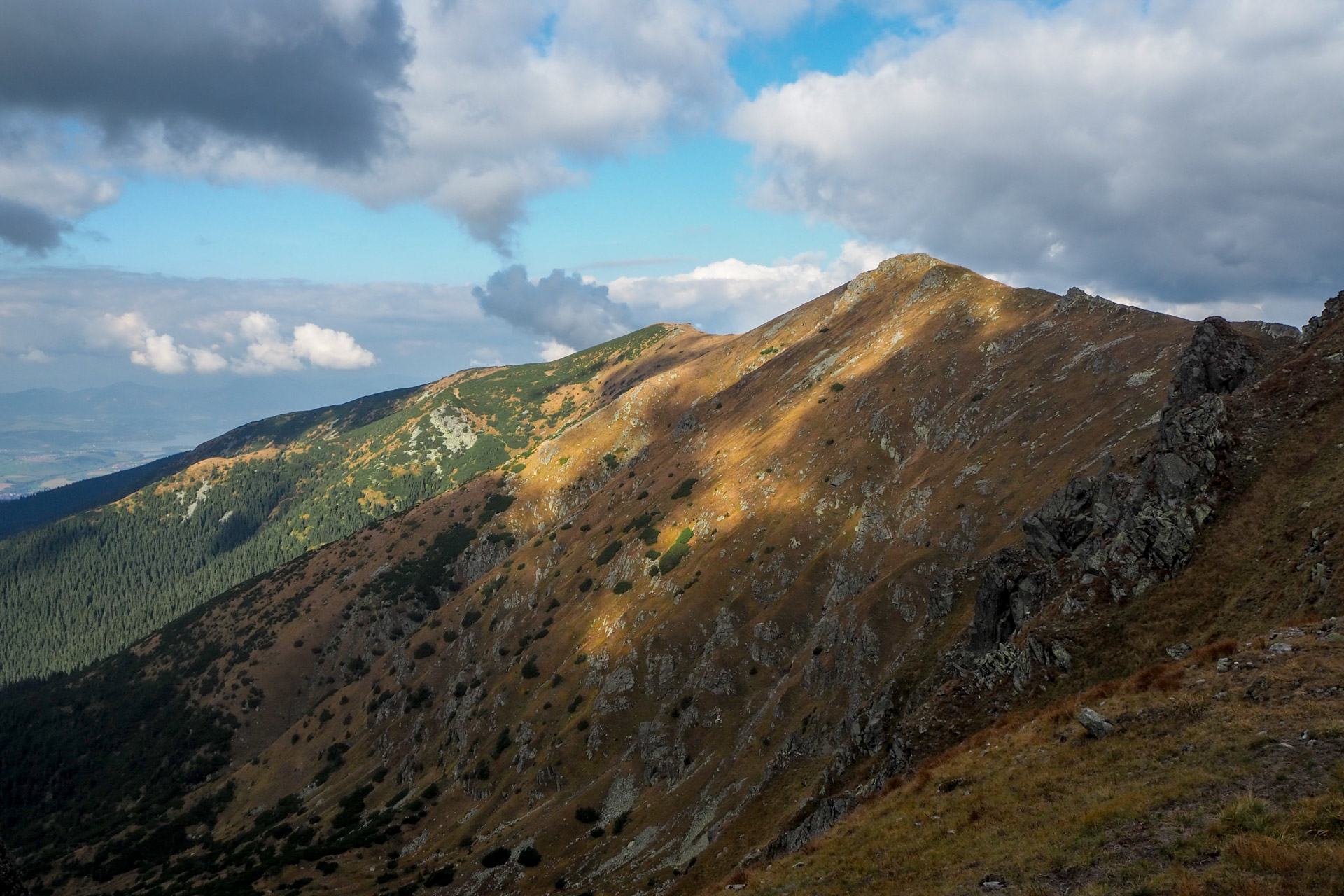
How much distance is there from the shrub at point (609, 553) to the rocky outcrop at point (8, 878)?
96.9 meters

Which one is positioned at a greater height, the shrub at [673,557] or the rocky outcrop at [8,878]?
the rocky outcrop at [8,878]

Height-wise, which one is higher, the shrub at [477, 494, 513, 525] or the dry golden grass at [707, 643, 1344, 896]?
the shrub at [477, 494, 513, 525]

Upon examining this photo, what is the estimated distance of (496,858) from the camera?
231 ft

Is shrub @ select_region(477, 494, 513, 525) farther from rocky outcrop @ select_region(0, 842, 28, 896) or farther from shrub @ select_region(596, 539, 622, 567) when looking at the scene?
rocky outcrop @ select_region(0, 842, 28, 896)

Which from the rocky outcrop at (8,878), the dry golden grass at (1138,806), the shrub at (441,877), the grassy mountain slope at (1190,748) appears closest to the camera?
the dry golden grass at (1138,806)

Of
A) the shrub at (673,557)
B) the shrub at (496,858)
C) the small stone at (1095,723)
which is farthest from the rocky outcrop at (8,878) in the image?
the shrub at (673,557)

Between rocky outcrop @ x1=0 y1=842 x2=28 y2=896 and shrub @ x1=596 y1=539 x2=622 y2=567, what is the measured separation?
96.9 meters

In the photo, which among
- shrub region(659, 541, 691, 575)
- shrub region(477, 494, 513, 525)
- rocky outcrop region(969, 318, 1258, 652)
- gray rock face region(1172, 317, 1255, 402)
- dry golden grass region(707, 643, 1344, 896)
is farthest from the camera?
shrub region(477, 494, 513, 525)

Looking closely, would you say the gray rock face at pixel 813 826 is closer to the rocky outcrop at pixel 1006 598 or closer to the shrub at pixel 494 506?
the rocky outcrop at pixel 1006 598

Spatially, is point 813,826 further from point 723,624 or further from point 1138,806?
point 723,624

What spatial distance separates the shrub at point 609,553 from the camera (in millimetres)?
119812

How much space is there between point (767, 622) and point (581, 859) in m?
32.2

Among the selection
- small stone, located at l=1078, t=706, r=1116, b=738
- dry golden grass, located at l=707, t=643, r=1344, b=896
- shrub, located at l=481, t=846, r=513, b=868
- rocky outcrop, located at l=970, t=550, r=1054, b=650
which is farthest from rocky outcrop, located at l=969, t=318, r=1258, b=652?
shrub, located at l=481, t=846, r=513, b=868

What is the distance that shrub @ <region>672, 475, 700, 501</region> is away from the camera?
122m
